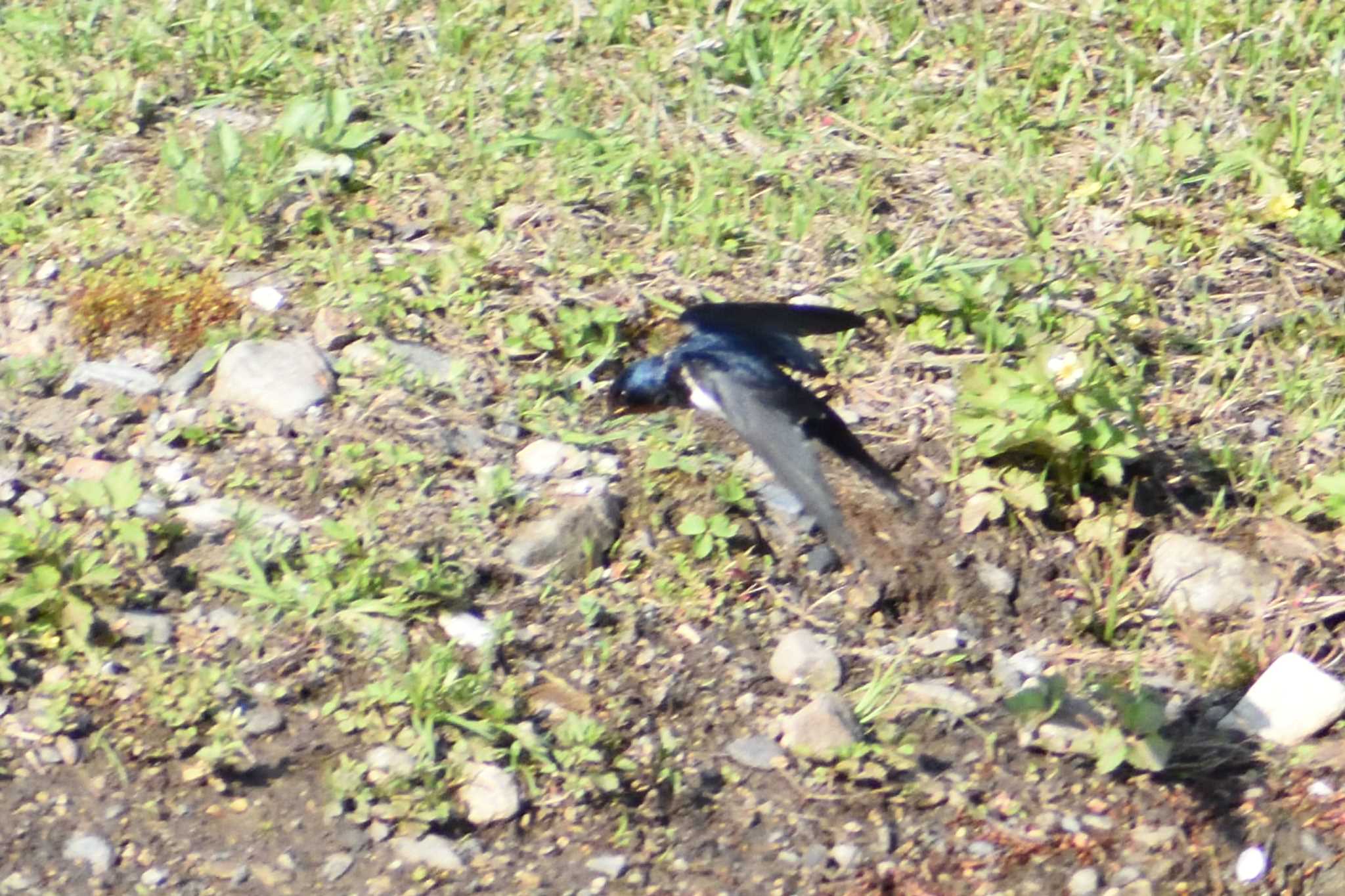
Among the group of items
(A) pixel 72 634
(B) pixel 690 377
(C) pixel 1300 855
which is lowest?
(C) pixel 1300 855

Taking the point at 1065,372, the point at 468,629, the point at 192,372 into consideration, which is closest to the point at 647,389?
the point at 468,629

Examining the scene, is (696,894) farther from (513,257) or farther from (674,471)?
(513,257)

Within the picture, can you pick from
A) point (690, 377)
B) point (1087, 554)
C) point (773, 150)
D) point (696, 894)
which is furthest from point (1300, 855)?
point (773, 150)

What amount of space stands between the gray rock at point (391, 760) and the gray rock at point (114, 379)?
1079 millimetres

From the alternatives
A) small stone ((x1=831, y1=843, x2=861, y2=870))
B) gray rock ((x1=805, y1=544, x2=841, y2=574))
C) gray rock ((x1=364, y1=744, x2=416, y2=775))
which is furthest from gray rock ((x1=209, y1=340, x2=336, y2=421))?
small stone ((x1=831, y1=843, x2=861, y2=870))

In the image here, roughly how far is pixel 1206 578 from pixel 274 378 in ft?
6.18

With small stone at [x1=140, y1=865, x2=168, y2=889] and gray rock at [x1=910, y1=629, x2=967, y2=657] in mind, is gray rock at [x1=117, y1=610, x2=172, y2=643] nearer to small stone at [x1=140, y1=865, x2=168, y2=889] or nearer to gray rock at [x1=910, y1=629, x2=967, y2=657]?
small stone at [x1=140, y1=865, x2=168, y2=889]

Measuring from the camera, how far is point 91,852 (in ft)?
8.40

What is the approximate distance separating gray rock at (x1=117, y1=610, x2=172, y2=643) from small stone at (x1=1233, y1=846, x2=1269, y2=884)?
1820mm

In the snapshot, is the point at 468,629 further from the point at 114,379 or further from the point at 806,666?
the point at 114,379

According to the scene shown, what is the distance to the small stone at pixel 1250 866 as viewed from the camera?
2.88 metres

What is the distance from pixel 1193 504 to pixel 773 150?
4.71 ft

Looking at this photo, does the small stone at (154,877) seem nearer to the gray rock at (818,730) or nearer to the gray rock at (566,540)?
the gray rock at (566,540)

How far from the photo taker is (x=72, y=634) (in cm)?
281
